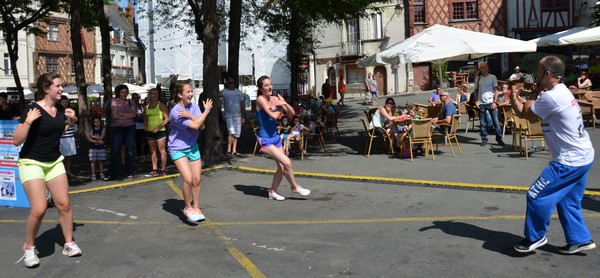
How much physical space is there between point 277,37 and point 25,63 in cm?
2915

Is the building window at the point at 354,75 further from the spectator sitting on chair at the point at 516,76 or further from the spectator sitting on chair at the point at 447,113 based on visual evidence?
the spectator sitting on chair at the point at 447,113

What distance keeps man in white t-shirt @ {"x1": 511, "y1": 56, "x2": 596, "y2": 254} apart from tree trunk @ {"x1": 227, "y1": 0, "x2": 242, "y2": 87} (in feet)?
33.0

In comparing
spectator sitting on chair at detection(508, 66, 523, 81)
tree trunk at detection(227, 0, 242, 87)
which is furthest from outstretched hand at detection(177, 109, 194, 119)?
spectator sitting on chair at detection(508, 66, 523, 81)

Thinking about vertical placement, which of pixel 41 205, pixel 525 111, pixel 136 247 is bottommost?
pixel 136 247

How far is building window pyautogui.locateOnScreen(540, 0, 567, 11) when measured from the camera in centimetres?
4216

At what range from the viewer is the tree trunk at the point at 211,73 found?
1180cm

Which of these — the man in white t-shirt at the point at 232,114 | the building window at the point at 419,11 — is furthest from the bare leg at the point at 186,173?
the building window at the point at 419,11

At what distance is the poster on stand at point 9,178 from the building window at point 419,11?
3920 cm

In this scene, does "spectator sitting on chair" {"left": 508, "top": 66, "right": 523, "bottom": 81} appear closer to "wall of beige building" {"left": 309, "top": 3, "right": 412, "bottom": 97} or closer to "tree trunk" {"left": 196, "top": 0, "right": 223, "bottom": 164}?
"tree trunk" {"left": 196, "top": 0, "right": 223, "bottom": 164}

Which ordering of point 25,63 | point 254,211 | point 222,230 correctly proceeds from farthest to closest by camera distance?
point 25,63
point 254,211
point 222,230

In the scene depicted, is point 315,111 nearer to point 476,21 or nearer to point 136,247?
point 136,247

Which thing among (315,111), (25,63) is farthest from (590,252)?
(25,63)

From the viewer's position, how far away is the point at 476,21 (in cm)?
4359

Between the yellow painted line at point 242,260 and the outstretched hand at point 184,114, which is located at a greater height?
the outstretched hand at point 184,114
